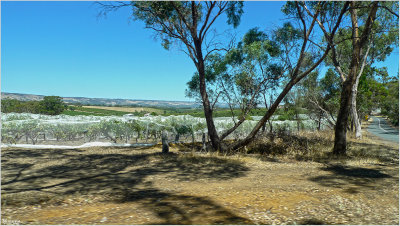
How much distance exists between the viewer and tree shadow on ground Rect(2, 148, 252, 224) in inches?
142

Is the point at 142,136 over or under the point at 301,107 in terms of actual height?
under

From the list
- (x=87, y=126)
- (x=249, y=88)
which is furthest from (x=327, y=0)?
(x=87, y=126)

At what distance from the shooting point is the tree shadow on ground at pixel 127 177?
3.61 meters

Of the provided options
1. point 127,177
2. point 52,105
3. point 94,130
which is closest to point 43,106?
point 52,105

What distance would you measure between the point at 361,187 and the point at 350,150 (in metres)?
5.23

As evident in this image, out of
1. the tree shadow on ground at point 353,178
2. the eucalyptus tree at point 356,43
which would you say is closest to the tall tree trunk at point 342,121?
the eucalyptus tree at point 356,43

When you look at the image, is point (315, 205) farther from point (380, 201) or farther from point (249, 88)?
point (249, 88)

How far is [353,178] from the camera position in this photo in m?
5.84

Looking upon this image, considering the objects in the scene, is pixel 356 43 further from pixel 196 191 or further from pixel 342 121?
pixel 196 191

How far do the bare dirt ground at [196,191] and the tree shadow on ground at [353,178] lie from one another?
2 centimetres

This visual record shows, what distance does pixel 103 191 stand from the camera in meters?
4.65

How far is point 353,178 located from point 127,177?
4.75 metres

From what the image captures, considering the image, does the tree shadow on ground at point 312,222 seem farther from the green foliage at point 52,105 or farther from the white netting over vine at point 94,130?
the green foliage at point 52,105

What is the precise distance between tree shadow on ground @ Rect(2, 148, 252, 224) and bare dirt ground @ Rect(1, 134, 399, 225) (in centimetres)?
2
